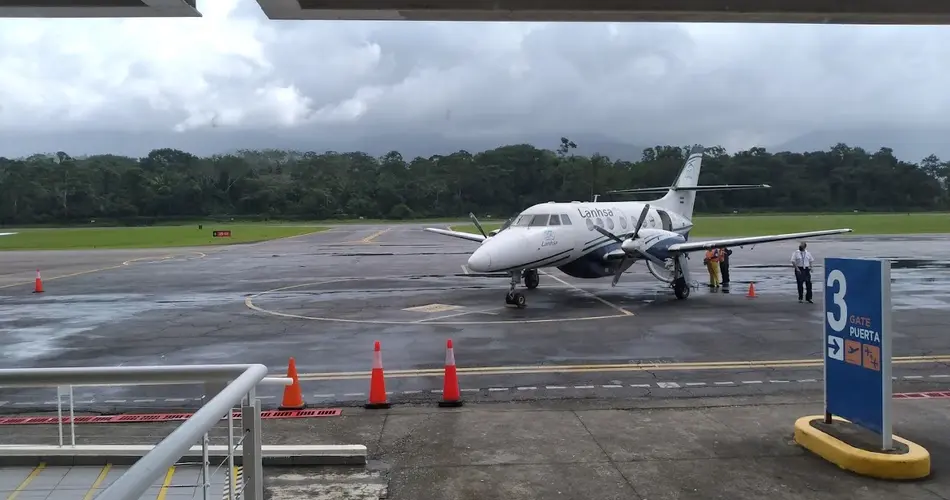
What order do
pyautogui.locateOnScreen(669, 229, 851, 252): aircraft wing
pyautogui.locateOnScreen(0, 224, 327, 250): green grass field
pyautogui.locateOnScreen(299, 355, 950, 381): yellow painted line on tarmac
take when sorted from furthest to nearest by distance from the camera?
pyautogui.locateOnScreen(0, 224, 327, 250): green grass field < pyautogui.locateOnScreen(669, 229, 851, 252): aircraft wing < pyautogui.locateOnScreen(299, 355, 950, 381): yellow painted line on tarmac

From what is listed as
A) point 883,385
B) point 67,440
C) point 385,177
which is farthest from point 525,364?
point 385,177

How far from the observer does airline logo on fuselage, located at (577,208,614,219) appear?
69.5 feet

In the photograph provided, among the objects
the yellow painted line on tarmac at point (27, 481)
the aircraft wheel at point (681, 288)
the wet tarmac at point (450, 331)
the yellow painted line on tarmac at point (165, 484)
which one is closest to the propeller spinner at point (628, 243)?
the wet tarmac at point (450, 331)

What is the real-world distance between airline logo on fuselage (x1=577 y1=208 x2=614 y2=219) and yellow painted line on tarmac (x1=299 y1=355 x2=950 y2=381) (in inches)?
372

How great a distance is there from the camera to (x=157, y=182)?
125500 mm

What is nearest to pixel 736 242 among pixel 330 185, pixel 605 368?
pixel 605 368

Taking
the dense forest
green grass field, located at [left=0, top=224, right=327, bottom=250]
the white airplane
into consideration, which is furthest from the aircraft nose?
the dense forest

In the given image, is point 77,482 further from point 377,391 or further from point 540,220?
point 540,220

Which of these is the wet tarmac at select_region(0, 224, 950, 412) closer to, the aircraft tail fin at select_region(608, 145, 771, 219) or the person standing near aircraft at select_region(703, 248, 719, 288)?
the person standing near aircraft at select_region(703, 248, 719, 288)

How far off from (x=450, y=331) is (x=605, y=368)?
15.9 ft

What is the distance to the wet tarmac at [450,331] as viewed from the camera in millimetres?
10812

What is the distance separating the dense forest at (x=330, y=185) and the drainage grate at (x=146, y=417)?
6545 cm

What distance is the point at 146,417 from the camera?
912cm

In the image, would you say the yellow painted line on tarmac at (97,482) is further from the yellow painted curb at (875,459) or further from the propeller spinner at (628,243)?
the propeller spinner at (628,243)
